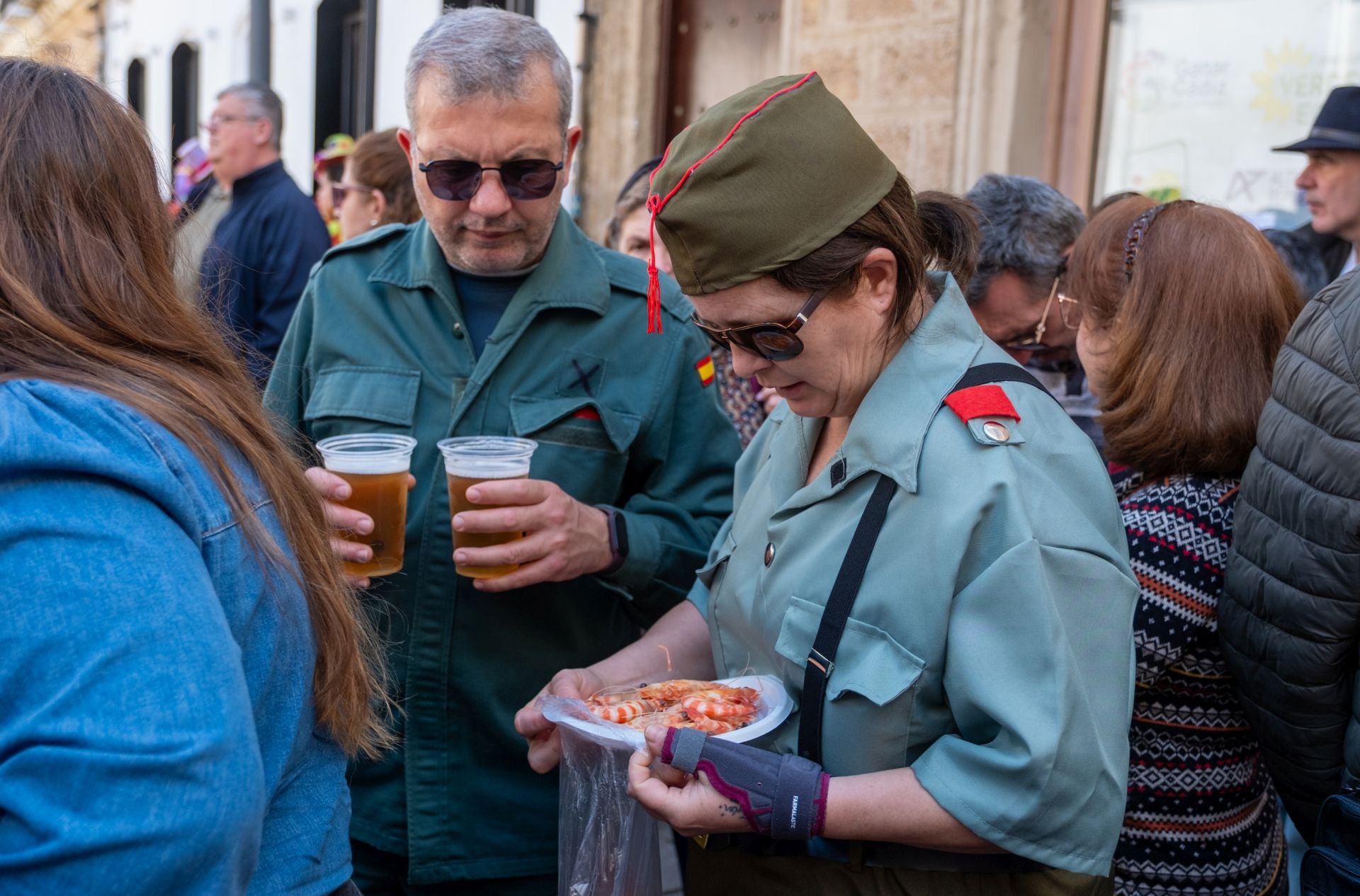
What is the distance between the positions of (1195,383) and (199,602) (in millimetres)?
1809

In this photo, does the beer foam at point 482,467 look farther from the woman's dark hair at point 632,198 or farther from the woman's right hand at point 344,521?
the woman's dark hair at point 632,198

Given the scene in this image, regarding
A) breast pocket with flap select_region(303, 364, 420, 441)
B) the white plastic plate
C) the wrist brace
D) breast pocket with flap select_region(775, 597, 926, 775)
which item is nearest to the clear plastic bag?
the white plastic plate

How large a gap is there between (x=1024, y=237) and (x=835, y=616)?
6.53 feet

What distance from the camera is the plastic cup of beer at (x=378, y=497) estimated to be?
205cm

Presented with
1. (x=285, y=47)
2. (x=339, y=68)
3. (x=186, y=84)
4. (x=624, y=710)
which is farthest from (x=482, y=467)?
(x=186, y=84)

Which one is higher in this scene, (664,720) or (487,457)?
(487,457)

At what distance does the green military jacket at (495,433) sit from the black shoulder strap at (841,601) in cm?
69

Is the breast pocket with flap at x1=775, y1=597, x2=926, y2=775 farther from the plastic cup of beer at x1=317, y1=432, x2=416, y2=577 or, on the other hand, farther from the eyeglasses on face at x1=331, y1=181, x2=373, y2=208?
the eyeglasses on face at x1=331, y1=181, x2=373, y2=208

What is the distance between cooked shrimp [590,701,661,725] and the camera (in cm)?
188

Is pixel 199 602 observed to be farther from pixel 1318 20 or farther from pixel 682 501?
pixel 1318 20

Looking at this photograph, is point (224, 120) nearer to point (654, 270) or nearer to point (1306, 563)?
point (654, 270)

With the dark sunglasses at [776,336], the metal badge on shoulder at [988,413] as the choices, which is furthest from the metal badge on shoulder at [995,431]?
the dark sunglasses at [776,336]

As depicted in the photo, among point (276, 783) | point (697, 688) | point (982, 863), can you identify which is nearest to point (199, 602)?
point (276, 783)

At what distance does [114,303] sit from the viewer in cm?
134
